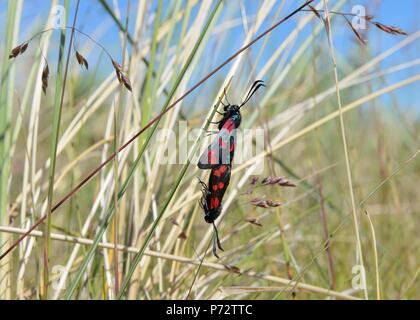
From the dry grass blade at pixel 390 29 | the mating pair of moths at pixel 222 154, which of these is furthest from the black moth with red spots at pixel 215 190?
the dry grass blade at pixel 390 29

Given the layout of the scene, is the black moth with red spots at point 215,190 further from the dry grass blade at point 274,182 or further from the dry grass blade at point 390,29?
the dry grass blade at point 390,29

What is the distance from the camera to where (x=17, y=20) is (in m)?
1.02

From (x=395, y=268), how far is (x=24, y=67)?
213cm

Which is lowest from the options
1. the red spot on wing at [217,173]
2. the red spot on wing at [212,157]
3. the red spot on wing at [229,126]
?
the red spot on wing at [217,173]

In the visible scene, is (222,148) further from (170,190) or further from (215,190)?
(170,190)

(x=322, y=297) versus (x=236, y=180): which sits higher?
(x=236, y=180)

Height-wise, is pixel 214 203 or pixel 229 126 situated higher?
pixel 229 126

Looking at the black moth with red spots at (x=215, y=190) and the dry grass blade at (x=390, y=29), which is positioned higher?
the dry grass blade at (x=390, y=29)

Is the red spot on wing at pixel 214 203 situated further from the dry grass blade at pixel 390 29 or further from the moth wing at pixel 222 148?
the dry grass blade at pixel 390 29

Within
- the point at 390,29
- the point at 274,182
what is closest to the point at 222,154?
the point at 274,182

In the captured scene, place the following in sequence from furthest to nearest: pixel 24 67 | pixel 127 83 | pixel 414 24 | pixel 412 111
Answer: pixel 412 111 < pixel 24 67 < pixel 414 24 < pixel 127 83

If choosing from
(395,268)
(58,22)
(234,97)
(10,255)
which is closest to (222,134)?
(58,22)

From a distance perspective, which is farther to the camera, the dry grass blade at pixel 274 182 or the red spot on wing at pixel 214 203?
the red spot on wing at pixel 214 203
